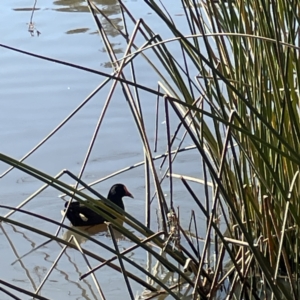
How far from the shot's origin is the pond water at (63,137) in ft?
11.2

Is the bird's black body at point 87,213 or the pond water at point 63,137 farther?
the bird's black body at point 87,213

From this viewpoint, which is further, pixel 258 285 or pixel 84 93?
pixel 84 93

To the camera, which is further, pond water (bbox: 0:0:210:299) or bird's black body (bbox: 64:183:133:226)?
bird's black body (bbox: 64:183:133:226)

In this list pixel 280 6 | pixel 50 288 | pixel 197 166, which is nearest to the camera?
pixel 280 6

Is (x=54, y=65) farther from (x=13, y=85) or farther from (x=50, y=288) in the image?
(x=50, y=288)

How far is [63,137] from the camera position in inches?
191

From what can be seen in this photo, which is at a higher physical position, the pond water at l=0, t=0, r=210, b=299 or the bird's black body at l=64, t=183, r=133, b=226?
the pond water at l=0, t=0, r=210, b=299

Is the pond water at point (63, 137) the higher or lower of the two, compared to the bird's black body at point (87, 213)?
higher

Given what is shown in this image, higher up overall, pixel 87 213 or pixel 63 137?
pixel 63 137

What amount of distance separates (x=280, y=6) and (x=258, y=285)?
3.05 ft

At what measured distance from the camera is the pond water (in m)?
3.41

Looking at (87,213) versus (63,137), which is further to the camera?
(63,137)

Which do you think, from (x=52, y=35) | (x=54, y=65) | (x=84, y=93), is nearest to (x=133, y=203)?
(x=84, y=93)

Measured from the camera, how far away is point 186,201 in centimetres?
398
